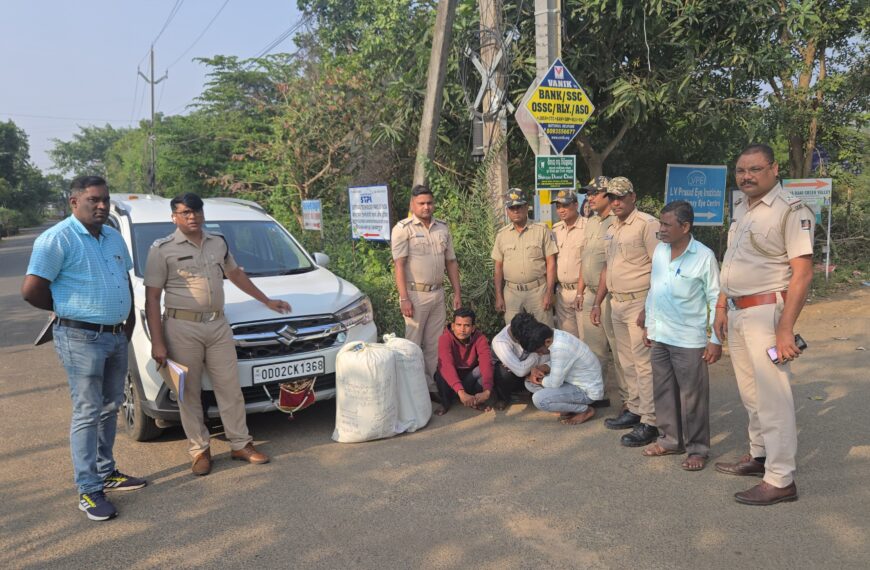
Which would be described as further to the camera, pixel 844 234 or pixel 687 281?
pixel 844 234

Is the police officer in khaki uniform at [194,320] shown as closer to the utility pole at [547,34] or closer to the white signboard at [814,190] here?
the utility pole at [547,34]

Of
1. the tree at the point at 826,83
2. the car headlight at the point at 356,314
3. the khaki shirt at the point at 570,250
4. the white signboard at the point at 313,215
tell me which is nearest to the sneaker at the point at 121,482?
the car headlight at the point at 356,314

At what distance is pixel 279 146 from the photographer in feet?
46.4

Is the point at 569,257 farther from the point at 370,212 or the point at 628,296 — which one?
the point at 370,212

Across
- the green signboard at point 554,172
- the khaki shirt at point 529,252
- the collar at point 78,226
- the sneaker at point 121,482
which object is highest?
the green signboard at point 554,172

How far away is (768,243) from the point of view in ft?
Result: 11.8

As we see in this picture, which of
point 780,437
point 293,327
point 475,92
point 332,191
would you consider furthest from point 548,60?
point 332,191

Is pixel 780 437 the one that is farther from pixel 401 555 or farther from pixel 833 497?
pixel 401 555

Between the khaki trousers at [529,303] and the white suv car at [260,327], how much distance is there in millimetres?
1372

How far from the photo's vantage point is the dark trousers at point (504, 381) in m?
5.45

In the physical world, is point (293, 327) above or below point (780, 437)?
above

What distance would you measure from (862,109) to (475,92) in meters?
10.1

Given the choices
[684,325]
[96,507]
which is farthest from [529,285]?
[96,507]

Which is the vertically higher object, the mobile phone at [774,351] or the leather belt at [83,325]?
the leather belt at [83,325]
